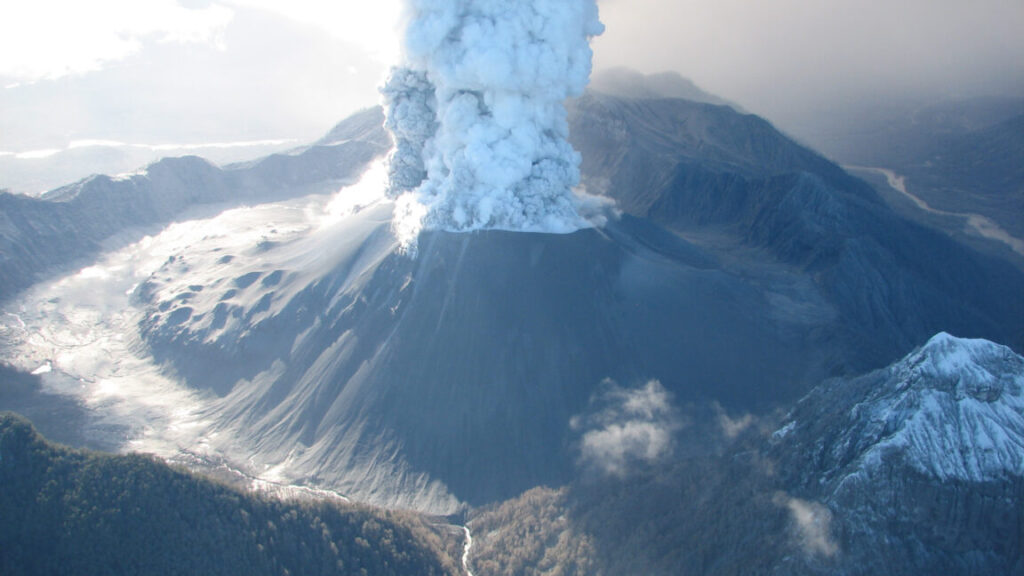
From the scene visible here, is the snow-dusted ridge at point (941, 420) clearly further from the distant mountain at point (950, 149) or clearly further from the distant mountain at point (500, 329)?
the distant mountain at point (950, 149)

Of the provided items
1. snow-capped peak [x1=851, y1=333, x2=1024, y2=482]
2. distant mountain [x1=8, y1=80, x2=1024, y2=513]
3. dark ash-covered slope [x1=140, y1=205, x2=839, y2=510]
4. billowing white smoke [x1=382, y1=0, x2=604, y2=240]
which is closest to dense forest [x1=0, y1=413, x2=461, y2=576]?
distant mountain [x1=8, y1=80, x2=1024, y2=513]

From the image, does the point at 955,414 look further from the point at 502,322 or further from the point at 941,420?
the point at 502,322

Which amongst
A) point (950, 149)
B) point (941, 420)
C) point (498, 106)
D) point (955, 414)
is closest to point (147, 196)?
point (498, 106)

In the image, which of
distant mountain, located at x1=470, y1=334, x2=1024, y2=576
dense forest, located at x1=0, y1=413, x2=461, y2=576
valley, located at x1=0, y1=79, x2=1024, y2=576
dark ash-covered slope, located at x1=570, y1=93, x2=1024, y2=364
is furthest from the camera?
dark ash-covered slope, located at x1=570, y1=93, x2=1024, y2=364

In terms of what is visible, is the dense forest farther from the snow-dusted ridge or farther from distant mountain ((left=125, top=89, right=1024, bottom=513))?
the snow-dusted ridge

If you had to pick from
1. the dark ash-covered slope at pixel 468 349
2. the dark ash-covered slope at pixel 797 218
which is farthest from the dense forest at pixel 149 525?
the dark ash-covered slope at pixel 797 218
